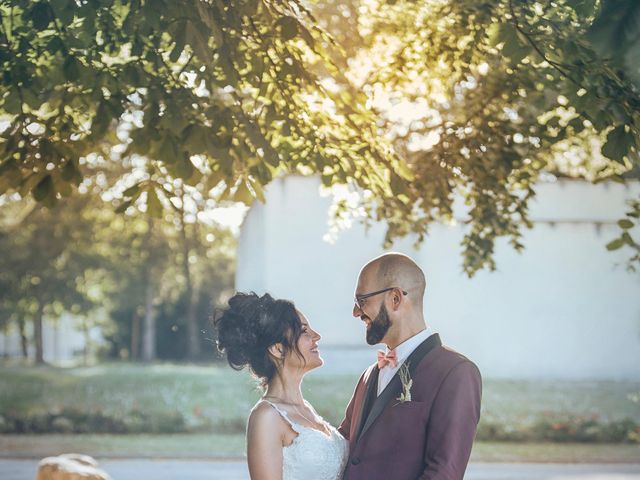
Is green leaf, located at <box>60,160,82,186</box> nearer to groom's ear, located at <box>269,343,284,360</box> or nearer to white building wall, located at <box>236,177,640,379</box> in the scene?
groom's ear, located at <box>269,343,284,360</box>

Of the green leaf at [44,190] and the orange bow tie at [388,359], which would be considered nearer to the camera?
the orange bow tie at [388,359]

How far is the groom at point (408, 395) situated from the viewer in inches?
191

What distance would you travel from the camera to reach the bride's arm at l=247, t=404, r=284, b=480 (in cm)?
538

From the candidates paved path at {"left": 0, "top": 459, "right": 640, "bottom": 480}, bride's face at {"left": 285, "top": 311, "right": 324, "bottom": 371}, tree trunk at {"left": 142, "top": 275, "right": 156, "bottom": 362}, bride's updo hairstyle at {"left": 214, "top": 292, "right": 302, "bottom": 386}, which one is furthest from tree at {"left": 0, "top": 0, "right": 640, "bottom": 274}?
tree trunk at {"left": 142, "top": 275, "right": 156, "bottom": 362}

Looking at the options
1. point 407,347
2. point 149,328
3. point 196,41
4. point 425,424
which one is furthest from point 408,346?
point 149,328

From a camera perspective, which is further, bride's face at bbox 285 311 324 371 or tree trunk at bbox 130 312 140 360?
tree trunk at bbox 130 312 140 360

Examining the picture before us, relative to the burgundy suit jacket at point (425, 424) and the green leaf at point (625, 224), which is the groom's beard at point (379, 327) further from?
the green leaf at point (625, 224)

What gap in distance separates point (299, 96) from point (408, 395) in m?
3.73

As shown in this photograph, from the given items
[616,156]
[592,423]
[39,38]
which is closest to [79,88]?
[39,38]

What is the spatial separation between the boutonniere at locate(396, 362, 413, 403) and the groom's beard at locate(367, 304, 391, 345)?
0.64 ft

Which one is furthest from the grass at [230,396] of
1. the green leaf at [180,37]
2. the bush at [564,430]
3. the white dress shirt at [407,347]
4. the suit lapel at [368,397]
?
the white dress shirt at [407,347]

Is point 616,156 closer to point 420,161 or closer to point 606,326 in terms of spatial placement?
point 420,161

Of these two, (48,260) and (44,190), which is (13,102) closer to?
(44,190)

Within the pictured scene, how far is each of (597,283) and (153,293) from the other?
27.6 meters
